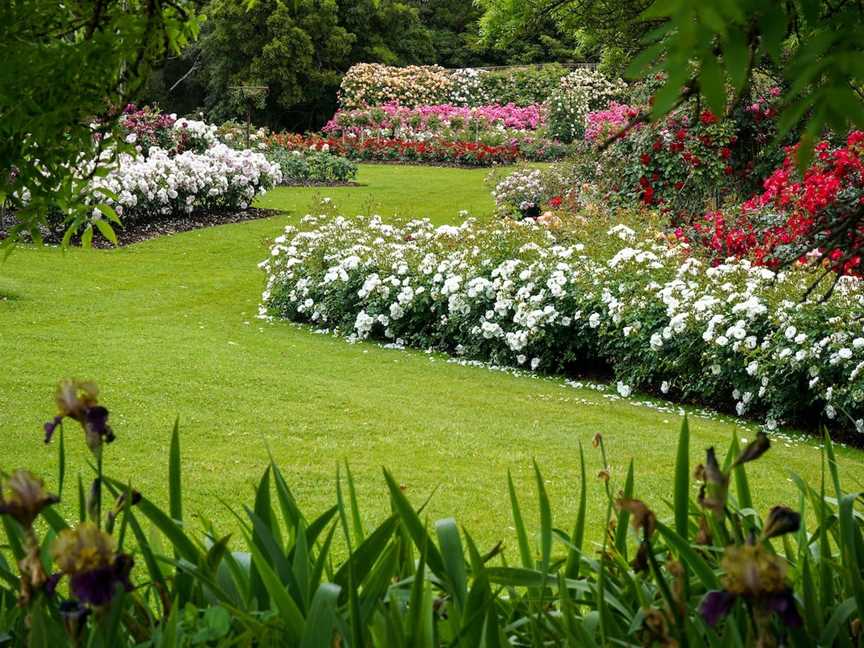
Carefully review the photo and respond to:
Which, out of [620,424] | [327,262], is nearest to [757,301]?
[620,424]

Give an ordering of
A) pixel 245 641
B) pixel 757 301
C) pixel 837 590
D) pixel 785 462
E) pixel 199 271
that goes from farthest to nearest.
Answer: pixel 199 271, pixel 757 301, pixel 785 462, pixel 837 590, pixel 245 641

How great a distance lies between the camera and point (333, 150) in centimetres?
2631

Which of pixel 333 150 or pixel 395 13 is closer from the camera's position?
pixel 333 150

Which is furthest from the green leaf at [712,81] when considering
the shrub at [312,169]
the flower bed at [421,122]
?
the flower bed at [421,122]

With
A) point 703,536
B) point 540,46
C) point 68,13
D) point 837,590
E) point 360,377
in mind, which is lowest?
point 360,377

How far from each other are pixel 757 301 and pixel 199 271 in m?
6.86

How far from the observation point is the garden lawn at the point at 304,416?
5.36 m

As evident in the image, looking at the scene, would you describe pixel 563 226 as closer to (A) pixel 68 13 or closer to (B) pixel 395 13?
(A) pixel 68 13

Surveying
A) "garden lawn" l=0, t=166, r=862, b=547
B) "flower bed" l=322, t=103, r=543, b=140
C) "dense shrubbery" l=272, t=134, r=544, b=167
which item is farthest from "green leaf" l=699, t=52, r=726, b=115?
"flower bed" l=322, t=103, r=543, b=140

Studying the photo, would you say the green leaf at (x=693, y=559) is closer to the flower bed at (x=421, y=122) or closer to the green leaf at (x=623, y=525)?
the green leaf at (x=623, y=525)

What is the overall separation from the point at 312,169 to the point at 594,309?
14.0 metres

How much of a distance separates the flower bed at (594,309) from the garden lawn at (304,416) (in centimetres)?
38

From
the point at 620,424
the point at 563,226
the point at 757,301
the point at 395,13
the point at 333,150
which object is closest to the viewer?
the point at 620,424

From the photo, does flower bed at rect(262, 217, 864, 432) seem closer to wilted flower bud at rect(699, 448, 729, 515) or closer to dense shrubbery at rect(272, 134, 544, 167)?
wilted flower bud at rect(699, 448, 729, 515)
